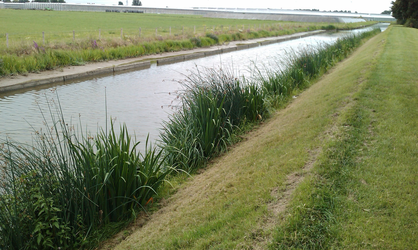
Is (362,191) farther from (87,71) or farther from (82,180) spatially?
(87,71)

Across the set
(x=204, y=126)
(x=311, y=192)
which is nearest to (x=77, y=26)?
(x=204, y=126)

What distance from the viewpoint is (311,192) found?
3.98 m

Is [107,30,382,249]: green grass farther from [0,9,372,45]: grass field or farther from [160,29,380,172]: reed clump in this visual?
[0,9,372,45]: grass field

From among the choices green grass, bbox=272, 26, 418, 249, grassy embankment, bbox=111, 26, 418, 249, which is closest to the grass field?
grassy embankment, bbox=111, 26, 418, 249

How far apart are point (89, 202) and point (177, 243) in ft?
4.44

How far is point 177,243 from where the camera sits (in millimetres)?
3906

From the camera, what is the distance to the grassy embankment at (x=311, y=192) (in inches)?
→ 137

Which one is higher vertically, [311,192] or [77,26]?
[77,26]

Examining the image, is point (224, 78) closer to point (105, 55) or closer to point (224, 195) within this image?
point (224, 195)

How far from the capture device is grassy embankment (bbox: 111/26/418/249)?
3.48 m

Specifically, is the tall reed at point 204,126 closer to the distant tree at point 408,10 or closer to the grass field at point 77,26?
the grass field at point 77,26

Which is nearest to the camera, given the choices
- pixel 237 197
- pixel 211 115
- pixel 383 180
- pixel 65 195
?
pixel 383 180

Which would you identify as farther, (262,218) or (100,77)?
(100,77)

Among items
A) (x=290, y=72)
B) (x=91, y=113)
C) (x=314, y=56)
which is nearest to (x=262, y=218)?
(x=91, y=113)
